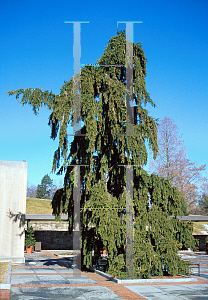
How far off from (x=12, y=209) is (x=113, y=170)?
7173 mm

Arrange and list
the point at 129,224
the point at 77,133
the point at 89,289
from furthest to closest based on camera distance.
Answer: the point at 77,133
the point at 129,224
the point at 89,289

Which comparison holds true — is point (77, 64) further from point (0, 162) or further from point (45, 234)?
point (45, 234)

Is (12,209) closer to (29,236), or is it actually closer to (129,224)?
(29,236)

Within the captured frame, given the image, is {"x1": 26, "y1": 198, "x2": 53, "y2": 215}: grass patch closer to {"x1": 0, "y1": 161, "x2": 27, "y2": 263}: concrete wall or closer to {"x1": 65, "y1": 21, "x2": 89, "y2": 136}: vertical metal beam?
{"x1": 0, "y1": 161, "x2": 27, "y2": 263}: concrete wall

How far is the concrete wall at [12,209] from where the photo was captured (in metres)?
17.9

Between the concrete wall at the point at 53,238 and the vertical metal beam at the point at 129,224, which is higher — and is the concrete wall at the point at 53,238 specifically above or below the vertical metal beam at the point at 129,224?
below

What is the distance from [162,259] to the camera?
13.1 metres

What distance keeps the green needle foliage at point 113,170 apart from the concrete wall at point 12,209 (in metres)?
4.02

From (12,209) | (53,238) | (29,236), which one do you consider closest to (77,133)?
(12,209)

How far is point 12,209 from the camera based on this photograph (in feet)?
60.5

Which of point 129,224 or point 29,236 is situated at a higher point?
Result: point 129,224

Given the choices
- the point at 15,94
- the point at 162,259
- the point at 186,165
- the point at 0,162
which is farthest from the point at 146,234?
the point at 186,165

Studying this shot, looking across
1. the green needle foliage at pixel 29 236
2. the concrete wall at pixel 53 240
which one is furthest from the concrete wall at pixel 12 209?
the concrete wall at pixel 53 240

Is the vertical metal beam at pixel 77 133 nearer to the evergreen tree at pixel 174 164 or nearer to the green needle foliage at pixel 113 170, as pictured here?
the green needle foliage at pixel 113 170
